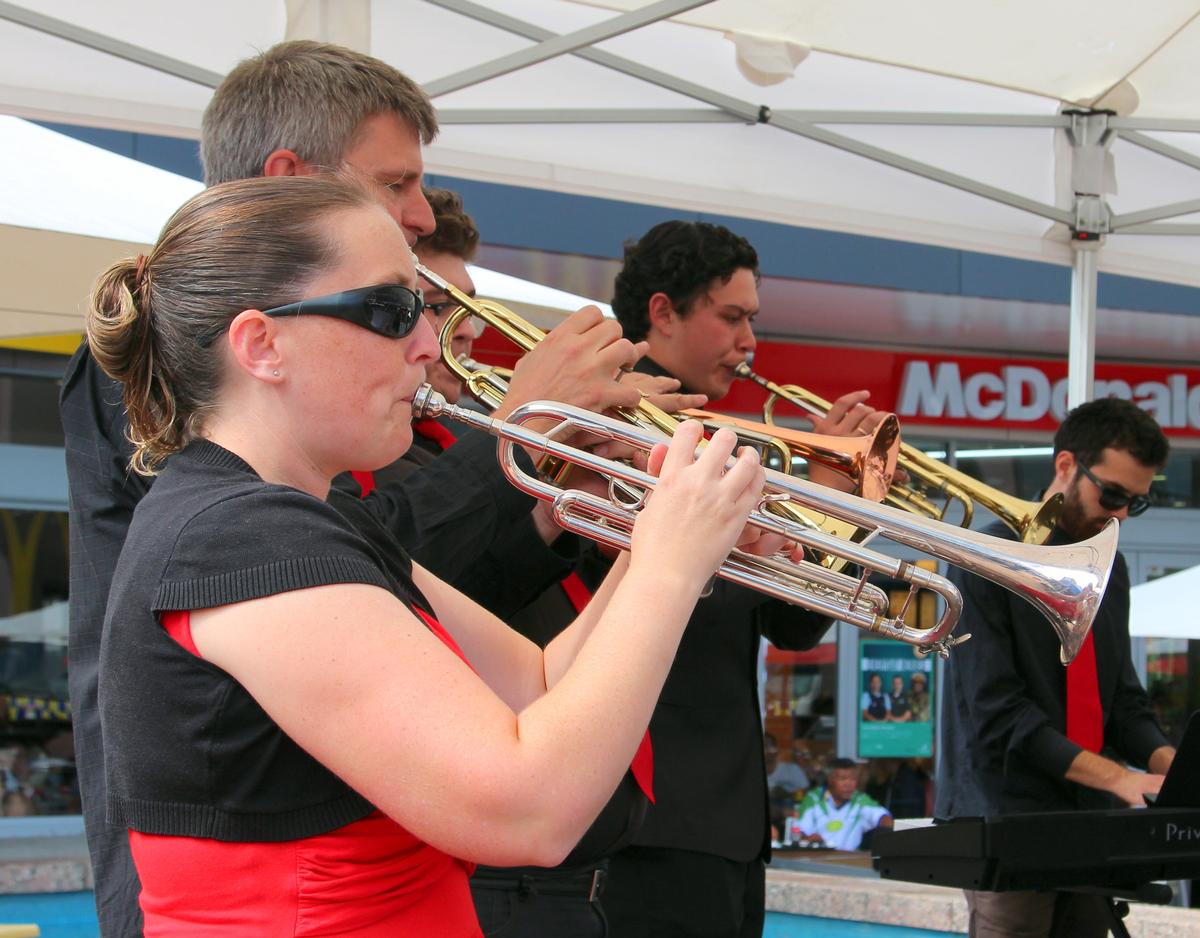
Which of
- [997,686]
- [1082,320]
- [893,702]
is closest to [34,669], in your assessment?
[893,702]

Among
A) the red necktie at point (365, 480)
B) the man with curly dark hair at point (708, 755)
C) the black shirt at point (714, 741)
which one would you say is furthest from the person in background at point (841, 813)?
the red necktie at point (365, 480)

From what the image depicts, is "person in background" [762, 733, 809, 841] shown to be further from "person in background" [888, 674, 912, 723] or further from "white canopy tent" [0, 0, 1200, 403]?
"white canopy tent" [0, 0, 1200, 403]

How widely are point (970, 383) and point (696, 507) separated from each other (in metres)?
9.17

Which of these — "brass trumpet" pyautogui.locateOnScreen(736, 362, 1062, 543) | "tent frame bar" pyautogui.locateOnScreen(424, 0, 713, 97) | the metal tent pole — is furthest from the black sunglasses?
"tent frame bar" pyautogui.locateOnScreen(424, 0, 713, 97)

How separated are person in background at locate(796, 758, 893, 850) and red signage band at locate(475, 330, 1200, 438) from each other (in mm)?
2538

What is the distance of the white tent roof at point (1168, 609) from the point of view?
503 centimetres

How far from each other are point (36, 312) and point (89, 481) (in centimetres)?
155

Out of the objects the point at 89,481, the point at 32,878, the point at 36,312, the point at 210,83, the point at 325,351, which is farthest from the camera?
the point at 32,878

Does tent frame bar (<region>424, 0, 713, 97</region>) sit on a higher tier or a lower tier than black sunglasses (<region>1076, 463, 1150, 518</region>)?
higher

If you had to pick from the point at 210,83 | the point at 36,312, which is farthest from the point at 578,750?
the point at 210,83

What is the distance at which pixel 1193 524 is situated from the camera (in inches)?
402

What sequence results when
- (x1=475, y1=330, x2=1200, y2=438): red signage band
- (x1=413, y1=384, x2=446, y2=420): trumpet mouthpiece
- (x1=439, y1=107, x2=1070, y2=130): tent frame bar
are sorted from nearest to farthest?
1. (x1=413, y1=384, x2=446, y2=420): trumpet mouthpiece
2. (x1=439, y1=107, x2=1070, y2=130): tent frame bar
3. (x1=475, y1=330, x2=1200, y2=438): red signage band

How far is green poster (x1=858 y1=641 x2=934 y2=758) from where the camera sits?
9.47 meters

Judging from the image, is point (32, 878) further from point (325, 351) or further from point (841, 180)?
point (325, 351)
